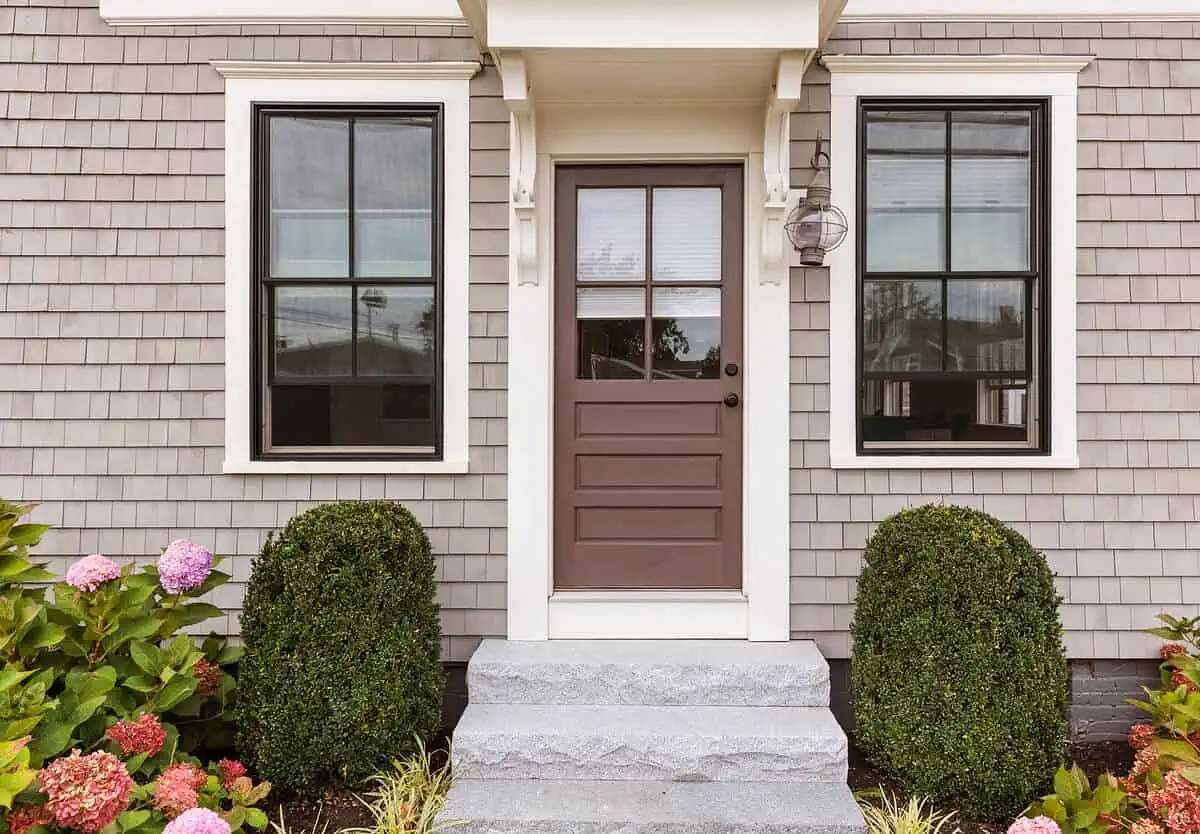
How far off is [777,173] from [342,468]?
2146 mm

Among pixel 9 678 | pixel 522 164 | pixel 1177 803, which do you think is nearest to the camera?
pixel 9 678

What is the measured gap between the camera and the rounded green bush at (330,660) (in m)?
2.53

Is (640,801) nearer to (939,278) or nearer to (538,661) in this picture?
(538,661)

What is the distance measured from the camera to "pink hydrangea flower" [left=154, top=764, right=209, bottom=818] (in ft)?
7.13

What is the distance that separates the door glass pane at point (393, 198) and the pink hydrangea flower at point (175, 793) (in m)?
1.97

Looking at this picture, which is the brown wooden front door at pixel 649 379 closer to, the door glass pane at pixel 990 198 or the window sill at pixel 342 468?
the window sill at pixel 342 468

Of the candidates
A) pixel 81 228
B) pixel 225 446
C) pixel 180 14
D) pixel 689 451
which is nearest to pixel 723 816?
pixel 689 451

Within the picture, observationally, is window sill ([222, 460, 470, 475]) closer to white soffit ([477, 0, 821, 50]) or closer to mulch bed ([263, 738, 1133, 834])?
mulch bed ([263, 738, 1133, 834])

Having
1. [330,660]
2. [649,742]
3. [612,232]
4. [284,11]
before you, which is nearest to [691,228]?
[612,232]

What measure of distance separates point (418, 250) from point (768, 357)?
155cm

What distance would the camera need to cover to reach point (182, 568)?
8.63 ft

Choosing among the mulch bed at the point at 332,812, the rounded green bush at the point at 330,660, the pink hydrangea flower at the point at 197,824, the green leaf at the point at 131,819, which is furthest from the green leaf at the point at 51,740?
the mulch bed at the point at 332,812

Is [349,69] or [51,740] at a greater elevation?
[349,69]

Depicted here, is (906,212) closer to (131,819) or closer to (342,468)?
(342,468)
